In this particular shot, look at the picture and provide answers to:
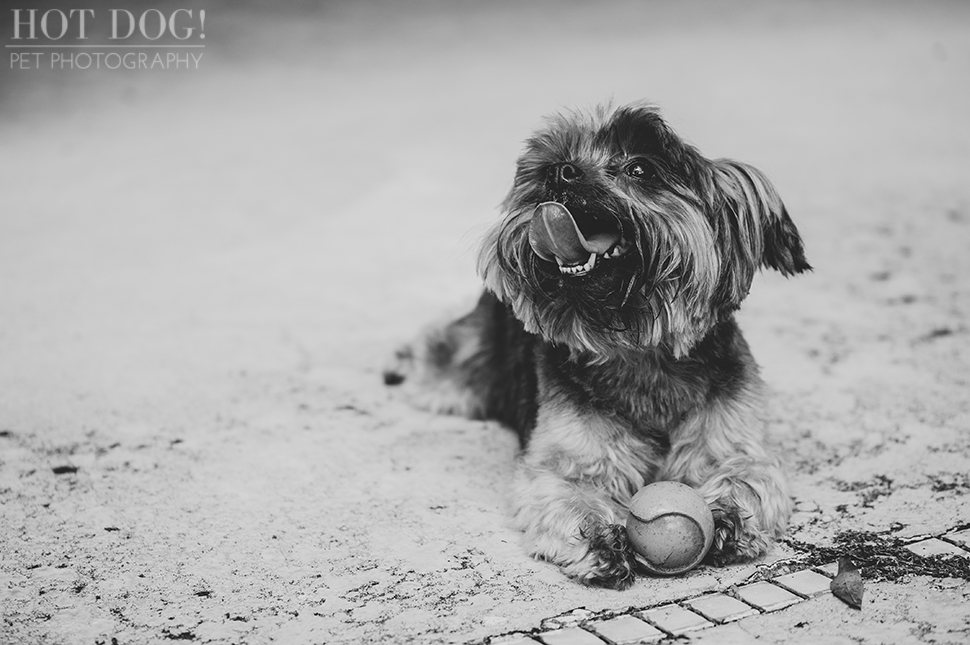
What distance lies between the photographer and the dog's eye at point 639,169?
3.96 m

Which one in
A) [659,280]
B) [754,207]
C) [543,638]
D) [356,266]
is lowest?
[543,638]

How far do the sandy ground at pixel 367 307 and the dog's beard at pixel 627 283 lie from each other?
63 cm

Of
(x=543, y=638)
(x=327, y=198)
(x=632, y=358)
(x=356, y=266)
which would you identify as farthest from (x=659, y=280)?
(x=327, y=198)

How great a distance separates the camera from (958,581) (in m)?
3.54

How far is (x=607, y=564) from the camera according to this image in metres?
3.65

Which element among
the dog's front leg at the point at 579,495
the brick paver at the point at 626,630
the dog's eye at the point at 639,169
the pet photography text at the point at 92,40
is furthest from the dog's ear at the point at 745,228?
the pet photography text at the point at 92,40

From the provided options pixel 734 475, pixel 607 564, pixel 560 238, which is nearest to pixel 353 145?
pixel 560 238

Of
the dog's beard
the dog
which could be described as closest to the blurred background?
the dog's beard

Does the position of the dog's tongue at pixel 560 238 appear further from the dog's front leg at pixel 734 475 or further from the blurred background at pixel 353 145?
the dog's front leg at pixel 734 475

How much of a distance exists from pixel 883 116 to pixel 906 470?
7.42 m

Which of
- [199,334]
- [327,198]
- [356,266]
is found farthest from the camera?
[327,198]

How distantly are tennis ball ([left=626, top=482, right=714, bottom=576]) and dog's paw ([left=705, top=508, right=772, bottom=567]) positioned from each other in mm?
70

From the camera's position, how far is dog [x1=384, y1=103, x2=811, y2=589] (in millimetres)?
3812

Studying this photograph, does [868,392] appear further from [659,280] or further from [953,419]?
[659,280]
